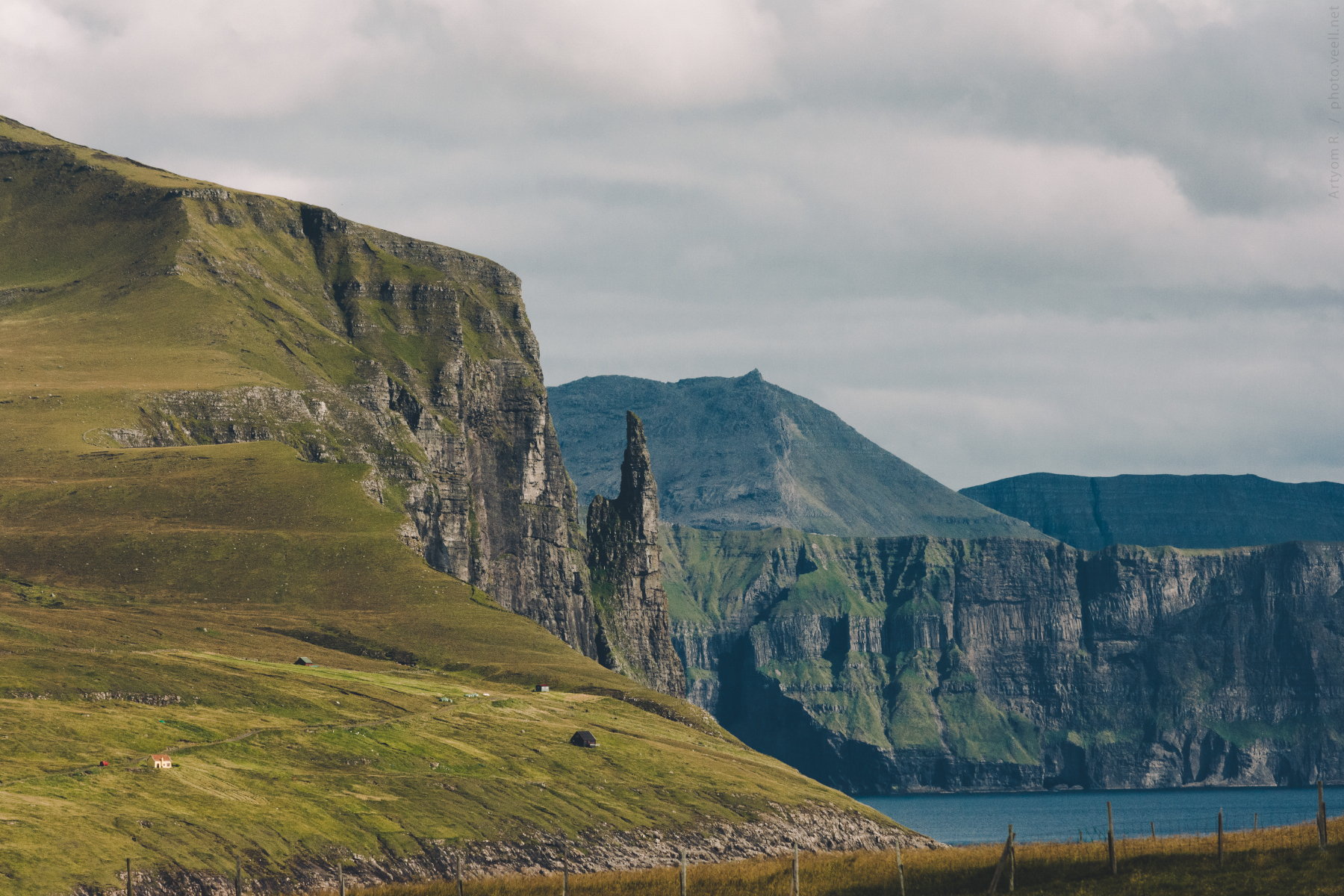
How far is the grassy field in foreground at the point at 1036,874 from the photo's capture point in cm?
9250

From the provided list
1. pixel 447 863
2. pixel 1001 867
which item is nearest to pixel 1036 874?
pixel 1001 867

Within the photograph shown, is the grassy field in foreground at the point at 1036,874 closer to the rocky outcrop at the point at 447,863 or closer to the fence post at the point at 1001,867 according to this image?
the fence post at the point at 1001,867

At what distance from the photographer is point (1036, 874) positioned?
10256 cm

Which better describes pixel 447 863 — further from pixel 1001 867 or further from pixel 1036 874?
pixel 1001 867

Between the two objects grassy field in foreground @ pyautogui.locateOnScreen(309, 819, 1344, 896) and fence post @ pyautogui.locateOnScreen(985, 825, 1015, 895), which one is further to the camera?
fence post @ pyautogui.locateOnScreen(985, 825, 1015, 895)

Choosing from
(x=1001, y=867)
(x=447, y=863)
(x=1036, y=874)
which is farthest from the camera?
(x=447, y=863)

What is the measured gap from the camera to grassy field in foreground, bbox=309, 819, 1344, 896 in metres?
92.5

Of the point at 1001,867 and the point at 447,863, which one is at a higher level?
the point at 1001,867

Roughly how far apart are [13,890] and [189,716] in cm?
7735

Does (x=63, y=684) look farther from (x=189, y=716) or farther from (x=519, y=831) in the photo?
(x=519, y=831)

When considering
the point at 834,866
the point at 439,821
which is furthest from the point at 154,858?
the point at 834,866

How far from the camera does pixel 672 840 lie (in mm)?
197500

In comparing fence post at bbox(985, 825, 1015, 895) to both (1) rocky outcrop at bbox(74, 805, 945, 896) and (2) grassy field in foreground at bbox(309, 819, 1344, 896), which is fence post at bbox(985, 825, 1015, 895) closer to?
(2) grassy field in foreground at bbox(309, 819, 1344, 896)

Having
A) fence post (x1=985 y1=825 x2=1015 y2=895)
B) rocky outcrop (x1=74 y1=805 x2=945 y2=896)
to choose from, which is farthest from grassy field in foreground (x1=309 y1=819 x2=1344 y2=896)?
rocky outcrop (x1=74 y1=805 x2=945 y2=896)
